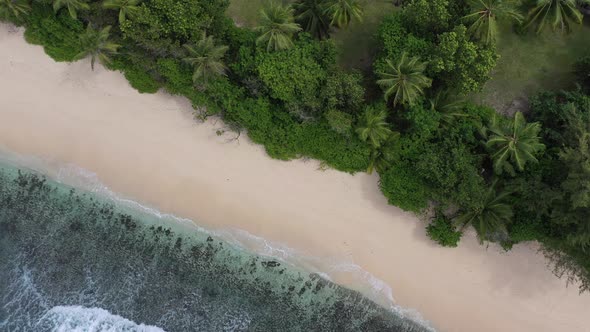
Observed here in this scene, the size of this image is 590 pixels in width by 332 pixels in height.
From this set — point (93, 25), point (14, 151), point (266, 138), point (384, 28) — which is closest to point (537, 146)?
point (384, 28)

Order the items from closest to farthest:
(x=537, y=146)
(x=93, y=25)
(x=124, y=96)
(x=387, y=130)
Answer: (x=537, y=146) < (x=387, y=130) < (x=93, y=25) < (x=124, y=96)

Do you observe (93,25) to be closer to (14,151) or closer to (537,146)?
(14,151)

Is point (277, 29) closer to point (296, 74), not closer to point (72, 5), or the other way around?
point (296, 74)

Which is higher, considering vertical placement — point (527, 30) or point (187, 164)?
point (527, 30)

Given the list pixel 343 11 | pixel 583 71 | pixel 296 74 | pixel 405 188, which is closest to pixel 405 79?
pixel 343 11

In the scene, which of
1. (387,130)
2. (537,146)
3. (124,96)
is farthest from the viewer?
(124,96)

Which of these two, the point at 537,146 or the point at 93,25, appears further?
the point at 93,25
